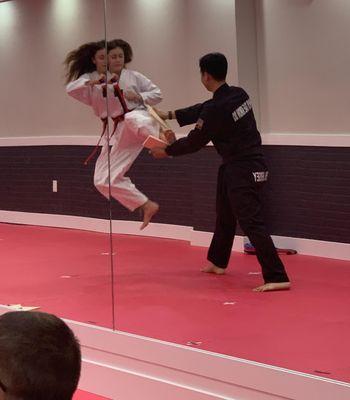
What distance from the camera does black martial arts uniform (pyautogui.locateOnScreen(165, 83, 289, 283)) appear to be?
4.17 m

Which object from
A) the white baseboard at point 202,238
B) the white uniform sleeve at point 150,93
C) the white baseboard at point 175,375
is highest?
the white uniform sleeve at point 150,93

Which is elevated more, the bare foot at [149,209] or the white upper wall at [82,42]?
the white upper wall at [82,42]

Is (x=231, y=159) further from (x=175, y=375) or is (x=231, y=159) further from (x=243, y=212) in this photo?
(x=175, y=375)

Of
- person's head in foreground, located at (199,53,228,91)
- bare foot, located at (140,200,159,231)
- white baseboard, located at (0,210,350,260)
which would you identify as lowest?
white baseboard, located at (0,210,350,260)

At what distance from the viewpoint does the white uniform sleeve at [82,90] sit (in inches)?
168

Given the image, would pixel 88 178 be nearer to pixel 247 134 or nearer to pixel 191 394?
pixel 247 134

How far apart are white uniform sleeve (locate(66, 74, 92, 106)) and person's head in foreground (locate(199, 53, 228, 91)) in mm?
578

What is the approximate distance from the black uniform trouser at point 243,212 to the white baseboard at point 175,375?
0.66 m

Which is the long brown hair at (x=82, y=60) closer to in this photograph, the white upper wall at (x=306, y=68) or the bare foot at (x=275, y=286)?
the white upper wall at (x=306, y=68)

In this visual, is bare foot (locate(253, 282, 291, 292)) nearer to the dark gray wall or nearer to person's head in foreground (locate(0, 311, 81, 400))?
the dark gray wall

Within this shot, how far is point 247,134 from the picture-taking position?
4355mm

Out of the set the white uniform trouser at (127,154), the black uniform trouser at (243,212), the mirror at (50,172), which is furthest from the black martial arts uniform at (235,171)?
the mirror at (50,172)

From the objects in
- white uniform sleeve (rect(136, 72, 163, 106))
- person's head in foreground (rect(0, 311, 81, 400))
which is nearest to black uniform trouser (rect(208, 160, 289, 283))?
white uniform sleeve (rect(136, 72, 163, 106))

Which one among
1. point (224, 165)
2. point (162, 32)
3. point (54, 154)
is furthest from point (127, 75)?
point (54, 154)
